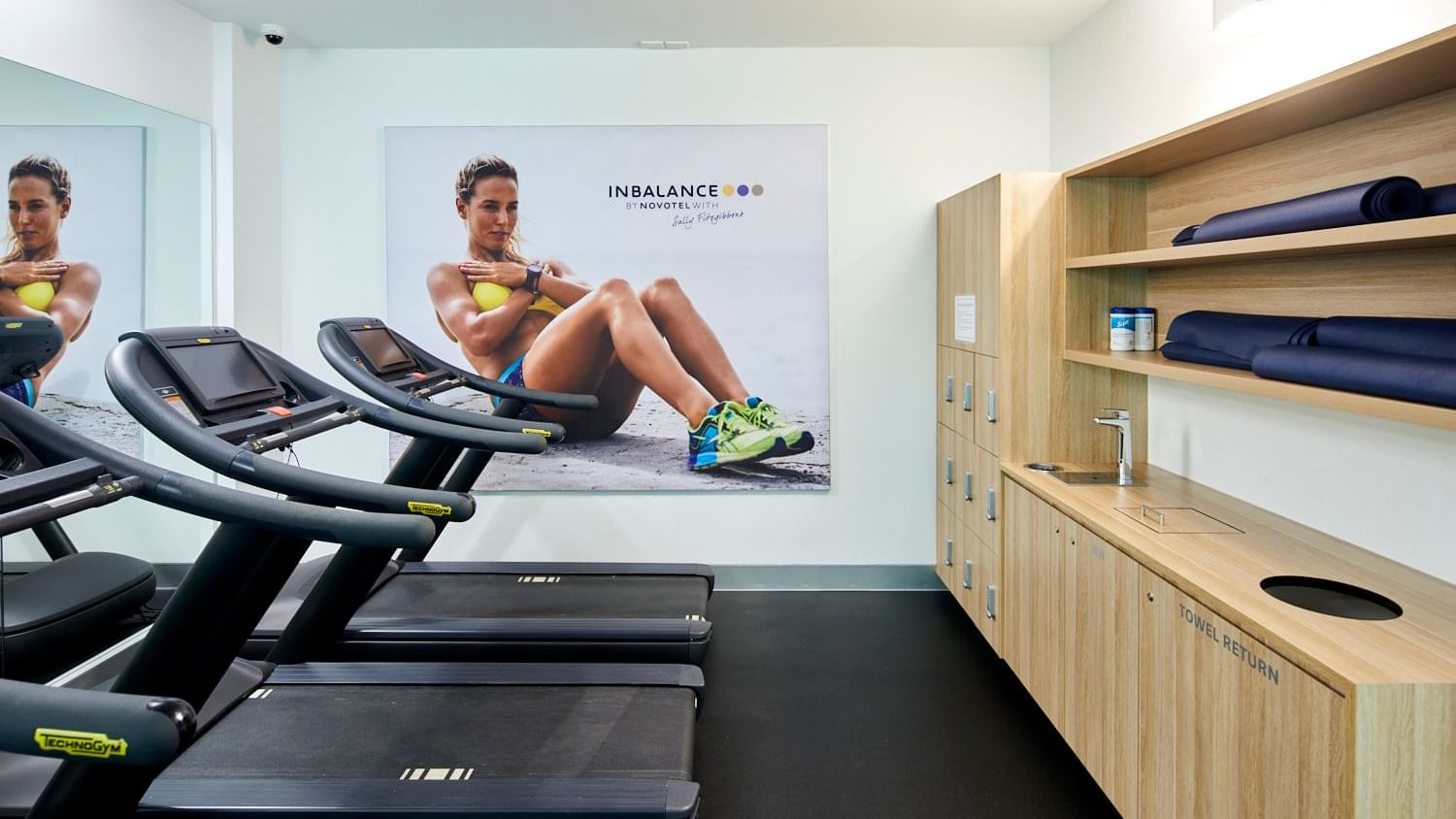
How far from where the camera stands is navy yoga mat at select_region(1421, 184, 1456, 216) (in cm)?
192

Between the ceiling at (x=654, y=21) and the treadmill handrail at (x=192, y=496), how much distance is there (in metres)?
2.95

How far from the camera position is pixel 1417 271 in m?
2.28

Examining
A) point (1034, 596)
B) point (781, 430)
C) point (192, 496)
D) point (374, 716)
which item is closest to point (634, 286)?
point (781, 430)

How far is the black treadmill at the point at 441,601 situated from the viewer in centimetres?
311

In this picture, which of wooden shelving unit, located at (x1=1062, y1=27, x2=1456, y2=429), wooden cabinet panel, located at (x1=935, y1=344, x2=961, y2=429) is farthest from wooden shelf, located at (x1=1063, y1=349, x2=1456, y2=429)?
wooden cabinet panel, located at (x1=935, y1=344, x2=961, y2=429)

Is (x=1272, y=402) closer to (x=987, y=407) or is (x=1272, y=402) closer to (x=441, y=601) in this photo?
(x=987, y=407)

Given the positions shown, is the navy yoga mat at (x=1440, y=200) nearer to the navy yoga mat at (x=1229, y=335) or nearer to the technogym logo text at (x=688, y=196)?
the navy yoga mat at (x=1229, y=335)

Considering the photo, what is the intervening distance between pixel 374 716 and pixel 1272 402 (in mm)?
2742

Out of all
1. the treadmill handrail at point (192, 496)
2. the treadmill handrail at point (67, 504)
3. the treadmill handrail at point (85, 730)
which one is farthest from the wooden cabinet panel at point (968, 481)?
the treadmill handrail at point (85, 730)

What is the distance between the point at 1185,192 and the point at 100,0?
4.17 meters

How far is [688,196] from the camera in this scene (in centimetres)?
483

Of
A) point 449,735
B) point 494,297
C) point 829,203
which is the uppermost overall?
point 829,203

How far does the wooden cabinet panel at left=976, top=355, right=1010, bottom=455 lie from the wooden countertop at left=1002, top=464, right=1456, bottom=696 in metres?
0.55

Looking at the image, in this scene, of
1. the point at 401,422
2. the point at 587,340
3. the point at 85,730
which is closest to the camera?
the point at 85,730
